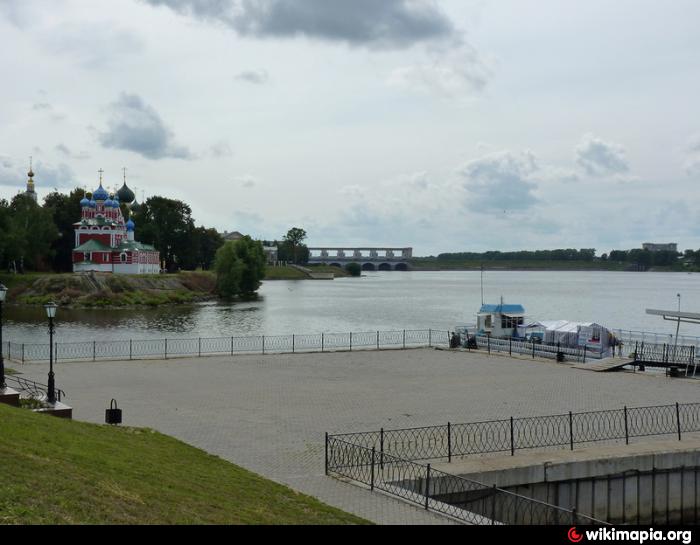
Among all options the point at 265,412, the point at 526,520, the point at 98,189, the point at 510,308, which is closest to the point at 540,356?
the point at 510,308

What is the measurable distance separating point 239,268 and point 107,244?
19538 millimetres

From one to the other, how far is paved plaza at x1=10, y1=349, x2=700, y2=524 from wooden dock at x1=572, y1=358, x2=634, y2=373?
0.86 m

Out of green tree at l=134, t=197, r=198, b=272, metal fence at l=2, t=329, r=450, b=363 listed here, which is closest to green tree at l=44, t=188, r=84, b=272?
green tree at l=134, t=197, r=198, b=272

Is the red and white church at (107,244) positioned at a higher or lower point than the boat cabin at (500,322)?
higher

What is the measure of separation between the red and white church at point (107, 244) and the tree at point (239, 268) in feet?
36.9

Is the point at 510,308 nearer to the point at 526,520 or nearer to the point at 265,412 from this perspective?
the point at 265,412

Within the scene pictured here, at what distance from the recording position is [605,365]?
31.5m

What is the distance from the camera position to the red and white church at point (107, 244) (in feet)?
341

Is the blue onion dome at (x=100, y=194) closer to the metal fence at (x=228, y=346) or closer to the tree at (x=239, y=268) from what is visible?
the tree at (x=239, y=268)

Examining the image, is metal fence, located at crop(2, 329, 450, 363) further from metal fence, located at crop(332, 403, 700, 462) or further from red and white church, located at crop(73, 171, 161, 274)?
red and white church, located at crop(73, 171, 161, 274)

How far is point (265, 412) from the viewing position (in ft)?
70.0

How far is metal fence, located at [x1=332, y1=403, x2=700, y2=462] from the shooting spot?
658 inches
